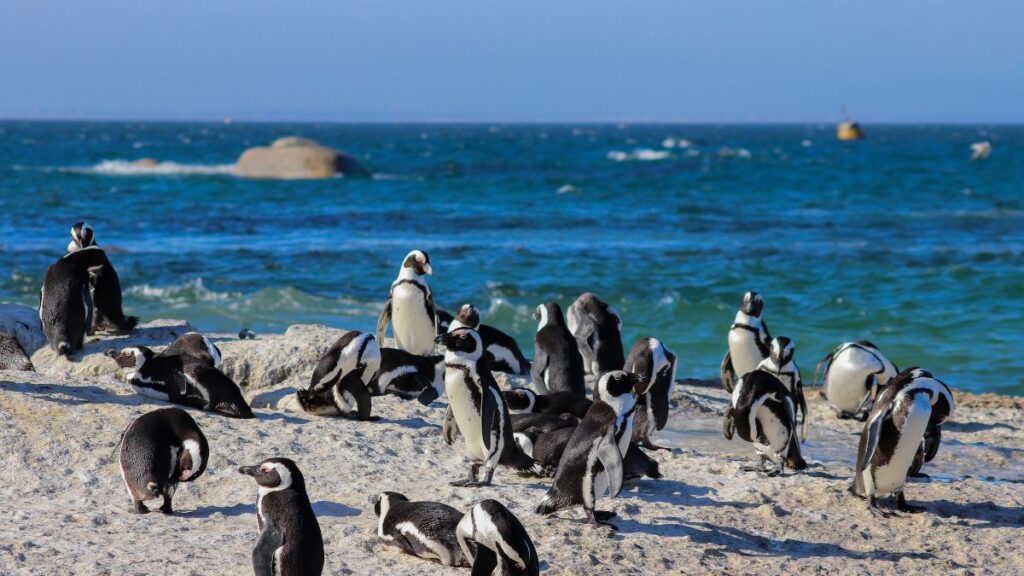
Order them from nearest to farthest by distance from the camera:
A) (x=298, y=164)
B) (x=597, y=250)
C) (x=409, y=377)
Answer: (x=409, y=377)
(x=597, y=250)
(x=298, y=164)

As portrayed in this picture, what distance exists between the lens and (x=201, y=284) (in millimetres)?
15633

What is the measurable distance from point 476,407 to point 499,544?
155 centimetres

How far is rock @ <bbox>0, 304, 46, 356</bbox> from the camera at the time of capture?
8641 mm

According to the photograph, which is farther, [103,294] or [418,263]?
[103,294]

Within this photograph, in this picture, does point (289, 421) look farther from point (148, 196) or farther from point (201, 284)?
point (148, 196)

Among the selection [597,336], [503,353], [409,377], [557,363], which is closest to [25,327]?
[409,377]

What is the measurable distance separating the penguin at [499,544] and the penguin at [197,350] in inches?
109

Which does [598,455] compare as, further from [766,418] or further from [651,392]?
[651,392]

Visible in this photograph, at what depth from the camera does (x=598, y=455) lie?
5.21m

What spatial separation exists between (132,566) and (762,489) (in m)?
2.96

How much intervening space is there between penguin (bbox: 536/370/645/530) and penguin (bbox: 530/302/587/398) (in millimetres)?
2307

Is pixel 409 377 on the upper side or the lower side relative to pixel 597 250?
upper

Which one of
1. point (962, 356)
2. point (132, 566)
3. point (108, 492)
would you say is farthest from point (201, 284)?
point (132, 566)

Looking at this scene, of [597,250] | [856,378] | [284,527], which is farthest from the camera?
[597,250]
